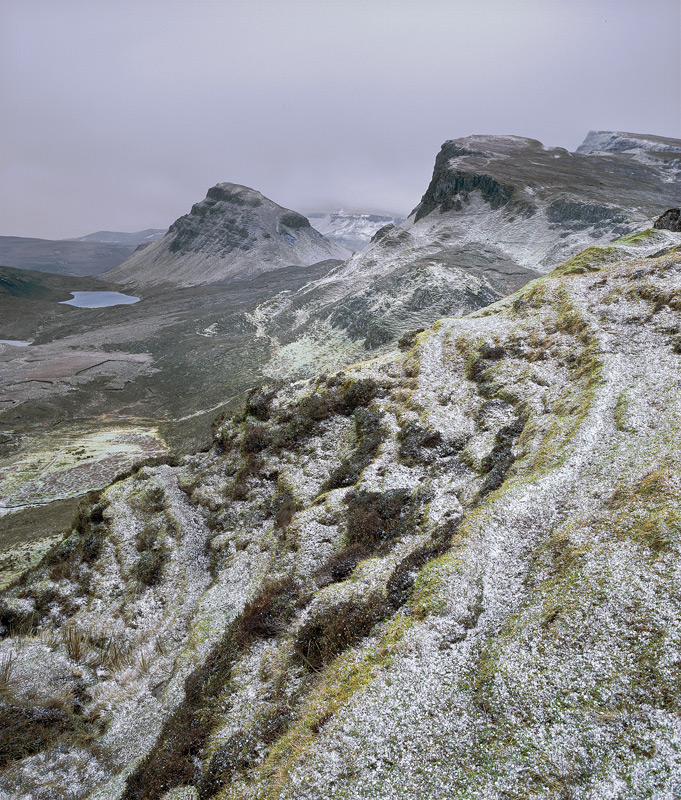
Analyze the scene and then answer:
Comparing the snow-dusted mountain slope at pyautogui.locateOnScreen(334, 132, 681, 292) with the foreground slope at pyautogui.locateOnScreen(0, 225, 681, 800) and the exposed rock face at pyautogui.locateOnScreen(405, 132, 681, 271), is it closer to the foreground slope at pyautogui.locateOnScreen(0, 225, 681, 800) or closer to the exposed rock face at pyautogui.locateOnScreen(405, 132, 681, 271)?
the exposed rock face at pyautogui.locateOnScreen(405, 132, 681, 271)

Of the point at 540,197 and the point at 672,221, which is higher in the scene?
the point at 540,197

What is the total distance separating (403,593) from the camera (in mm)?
11508

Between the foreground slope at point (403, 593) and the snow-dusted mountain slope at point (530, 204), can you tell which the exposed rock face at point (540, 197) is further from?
the foreground slope at point (403, 593)

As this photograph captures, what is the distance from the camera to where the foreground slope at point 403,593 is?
301 inches

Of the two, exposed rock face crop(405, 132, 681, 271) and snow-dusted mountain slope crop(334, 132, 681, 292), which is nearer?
exposed rock face crop(405, 132, 681, 271)

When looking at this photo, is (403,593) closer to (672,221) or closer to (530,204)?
(672,221)

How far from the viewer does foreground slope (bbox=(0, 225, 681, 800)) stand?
7633mm

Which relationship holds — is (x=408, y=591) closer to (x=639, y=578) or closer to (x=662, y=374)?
(x=639, y=578)

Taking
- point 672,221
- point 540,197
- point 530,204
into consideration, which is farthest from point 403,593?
point 540,197

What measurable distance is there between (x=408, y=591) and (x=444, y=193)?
14976cm

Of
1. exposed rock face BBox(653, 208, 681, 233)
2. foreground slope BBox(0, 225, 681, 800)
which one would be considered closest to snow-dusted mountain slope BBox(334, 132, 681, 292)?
exposed rock face BBox(653, 208, 681, 233)

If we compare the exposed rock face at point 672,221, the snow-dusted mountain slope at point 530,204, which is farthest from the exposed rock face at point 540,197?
the exposed rock face at point 672,221

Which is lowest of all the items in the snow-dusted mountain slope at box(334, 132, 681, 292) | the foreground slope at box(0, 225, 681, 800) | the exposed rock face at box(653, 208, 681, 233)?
the foreground slope at box(0, 225, 681, 800)

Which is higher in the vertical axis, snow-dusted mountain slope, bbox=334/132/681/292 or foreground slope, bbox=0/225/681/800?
snow-dusted mountain slope, bbox=334/132/681/292
